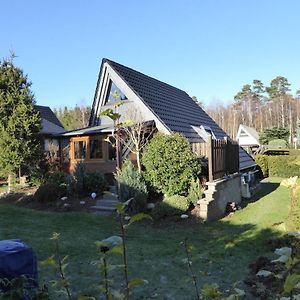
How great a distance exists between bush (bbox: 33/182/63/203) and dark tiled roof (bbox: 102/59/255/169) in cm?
533

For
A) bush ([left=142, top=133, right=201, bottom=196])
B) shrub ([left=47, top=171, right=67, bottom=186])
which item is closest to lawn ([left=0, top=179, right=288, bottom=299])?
bush ([left=142, top=133, right=201, bottom=196])

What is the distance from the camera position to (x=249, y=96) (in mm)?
71312

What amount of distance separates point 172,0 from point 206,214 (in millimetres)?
6927

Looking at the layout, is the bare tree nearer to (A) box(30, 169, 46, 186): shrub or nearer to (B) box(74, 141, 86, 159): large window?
(B) box(74, 141, 86, 159): large window

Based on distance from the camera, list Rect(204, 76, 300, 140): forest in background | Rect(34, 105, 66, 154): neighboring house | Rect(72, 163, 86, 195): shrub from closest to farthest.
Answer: Rect(72, 163, 86, 195): shrub < Rect(34, 105, 66, 154): neighboring house < Rect(204, 76, 300, 140): forest in background

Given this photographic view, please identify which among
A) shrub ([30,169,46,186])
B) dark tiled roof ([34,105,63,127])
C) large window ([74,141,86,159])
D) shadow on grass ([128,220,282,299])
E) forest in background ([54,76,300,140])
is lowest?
shadow on grass ([128,220,282,299])

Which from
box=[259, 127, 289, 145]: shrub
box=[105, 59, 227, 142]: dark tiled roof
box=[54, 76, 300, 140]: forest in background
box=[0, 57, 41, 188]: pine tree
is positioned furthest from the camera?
box=[54, 76, 300, 140]: forest in background

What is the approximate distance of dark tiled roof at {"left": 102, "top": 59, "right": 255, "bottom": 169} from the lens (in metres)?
16.1

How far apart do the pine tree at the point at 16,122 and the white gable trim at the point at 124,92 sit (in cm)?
323

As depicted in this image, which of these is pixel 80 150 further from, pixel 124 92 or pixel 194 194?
pixel 194 194

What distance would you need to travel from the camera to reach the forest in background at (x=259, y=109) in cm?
6334

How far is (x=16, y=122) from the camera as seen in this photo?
1585cm

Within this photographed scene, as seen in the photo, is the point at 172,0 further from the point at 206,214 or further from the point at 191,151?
the point at 206,214

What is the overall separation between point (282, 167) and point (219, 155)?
47.4 ft
